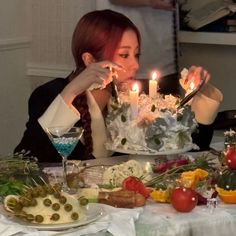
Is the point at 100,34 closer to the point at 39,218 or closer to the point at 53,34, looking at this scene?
the point at 39,218

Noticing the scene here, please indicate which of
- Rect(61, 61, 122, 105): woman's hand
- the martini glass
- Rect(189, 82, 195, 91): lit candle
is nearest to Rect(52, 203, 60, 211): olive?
the martini glass

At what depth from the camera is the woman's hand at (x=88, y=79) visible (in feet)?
7.30

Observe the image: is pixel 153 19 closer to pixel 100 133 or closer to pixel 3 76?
pixel 3 76

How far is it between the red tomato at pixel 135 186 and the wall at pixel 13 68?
78.9 inches

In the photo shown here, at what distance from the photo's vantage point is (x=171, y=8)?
3.31 metres

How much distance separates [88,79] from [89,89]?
0.41 feet

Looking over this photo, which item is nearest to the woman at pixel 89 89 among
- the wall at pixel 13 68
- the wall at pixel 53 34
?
the wall at pixel 53 34

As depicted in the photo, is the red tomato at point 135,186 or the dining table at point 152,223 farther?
the red tomato at point 135,186

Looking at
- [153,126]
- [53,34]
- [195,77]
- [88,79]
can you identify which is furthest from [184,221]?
[53,34]

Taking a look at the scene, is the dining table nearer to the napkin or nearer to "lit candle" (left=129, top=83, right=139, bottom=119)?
the napkin

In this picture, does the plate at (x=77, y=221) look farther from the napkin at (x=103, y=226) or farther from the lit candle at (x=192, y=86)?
the lit candle at (x=192, y=86)

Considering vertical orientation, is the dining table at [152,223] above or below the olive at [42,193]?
below

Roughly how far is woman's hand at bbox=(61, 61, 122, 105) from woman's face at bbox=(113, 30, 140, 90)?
0.16 metres

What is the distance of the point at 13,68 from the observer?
3717 millimetres
